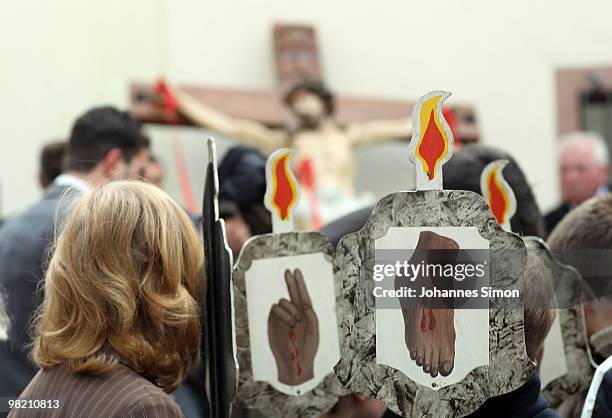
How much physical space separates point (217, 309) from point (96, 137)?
1050 millimetres

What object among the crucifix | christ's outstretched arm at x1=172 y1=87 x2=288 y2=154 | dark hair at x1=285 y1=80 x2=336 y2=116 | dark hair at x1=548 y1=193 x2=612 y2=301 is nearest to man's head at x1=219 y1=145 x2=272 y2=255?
dark hair at x1=548 y1=193 x2=612 y2=301

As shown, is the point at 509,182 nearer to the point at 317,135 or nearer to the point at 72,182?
the point at 72,182

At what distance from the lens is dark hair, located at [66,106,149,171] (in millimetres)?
2158

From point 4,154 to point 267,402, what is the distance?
3.29m

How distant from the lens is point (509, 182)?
1473 mm

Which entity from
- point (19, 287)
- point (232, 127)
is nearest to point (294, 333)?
point (19, 287)

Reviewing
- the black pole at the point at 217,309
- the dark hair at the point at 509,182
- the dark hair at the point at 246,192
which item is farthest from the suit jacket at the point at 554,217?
the black pole at the point at 217,309

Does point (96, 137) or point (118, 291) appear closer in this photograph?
point (118, 291)

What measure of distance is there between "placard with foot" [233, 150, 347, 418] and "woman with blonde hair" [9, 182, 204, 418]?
9 cm

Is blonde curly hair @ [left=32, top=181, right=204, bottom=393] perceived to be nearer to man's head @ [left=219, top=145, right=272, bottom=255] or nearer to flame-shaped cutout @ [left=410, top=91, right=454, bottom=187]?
flame-shaped cutout @ [left=410, top=91, right=454, bottom=187]

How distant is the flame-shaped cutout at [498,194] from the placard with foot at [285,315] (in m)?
0.20

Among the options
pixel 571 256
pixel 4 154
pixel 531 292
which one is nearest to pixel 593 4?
pixel 571 256

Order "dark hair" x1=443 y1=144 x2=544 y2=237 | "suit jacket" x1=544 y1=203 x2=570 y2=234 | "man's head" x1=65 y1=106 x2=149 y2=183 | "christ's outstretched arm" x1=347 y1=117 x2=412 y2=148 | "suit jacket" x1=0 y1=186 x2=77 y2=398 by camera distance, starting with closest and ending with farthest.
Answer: "dark hair" x1=443 y1=144 x2=544 y2=237
"suit jacket" x1=0 y1=186 x2=77 y2=398
"man's head" x1=65 y1=106 x2=149 y2=183
"suit jacket" x1=544 y1=203 x2=570 y2=234
"christ's outstretched arm" x1=347 y1=117 x2=412 y2=148

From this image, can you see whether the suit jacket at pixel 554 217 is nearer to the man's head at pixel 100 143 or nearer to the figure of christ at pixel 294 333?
the man's head at pixel 100 143
